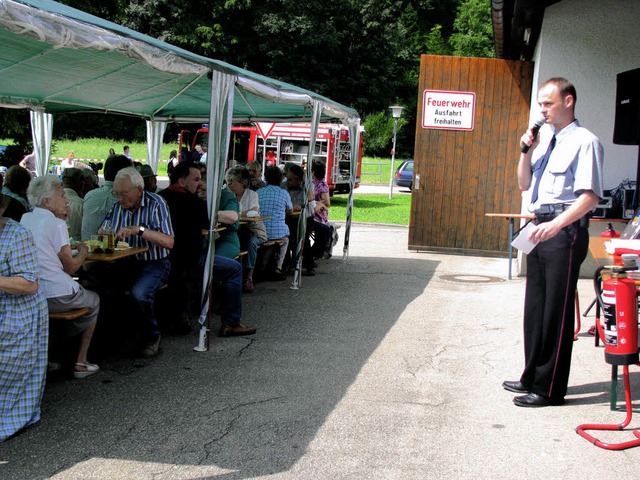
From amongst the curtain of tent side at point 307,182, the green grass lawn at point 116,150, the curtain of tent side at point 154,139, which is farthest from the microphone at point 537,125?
the green grass lawn at point 116,150

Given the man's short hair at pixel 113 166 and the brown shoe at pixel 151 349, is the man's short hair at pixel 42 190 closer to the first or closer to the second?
A: the brown shoe at pixel 151 349

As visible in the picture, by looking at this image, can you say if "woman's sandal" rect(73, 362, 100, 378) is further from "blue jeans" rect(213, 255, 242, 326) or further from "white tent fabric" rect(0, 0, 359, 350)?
"blue jeans" rect(213, 255, 242, 326)

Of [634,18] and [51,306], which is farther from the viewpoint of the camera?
[634,18]

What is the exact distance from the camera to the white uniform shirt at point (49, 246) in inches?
177

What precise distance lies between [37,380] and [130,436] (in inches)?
23.9

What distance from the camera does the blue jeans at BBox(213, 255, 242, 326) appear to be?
6.17 meters

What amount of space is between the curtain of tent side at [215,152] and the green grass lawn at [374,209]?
38.7 feet

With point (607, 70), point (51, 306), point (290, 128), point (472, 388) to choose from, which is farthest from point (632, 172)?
point (290, 128)

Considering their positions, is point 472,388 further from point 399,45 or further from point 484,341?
point 399,45

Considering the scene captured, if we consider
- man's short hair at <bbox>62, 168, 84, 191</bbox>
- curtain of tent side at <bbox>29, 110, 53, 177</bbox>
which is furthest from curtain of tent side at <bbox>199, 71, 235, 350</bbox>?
curtain of tent side at <bbox>29, 110, 53, 177</bbox>

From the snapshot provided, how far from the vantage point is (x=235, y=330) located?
6293 millimetres

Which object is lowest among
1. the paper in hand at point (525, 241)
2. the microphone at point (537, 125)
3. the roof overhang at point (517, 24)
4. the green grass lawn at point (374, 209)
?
the green grass lawn at point (374, 209)

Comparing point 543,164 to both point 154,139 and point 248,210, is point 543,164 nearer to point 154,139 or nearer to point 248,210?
point 248,210

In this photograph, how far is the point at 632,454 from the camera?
12.8 feet
